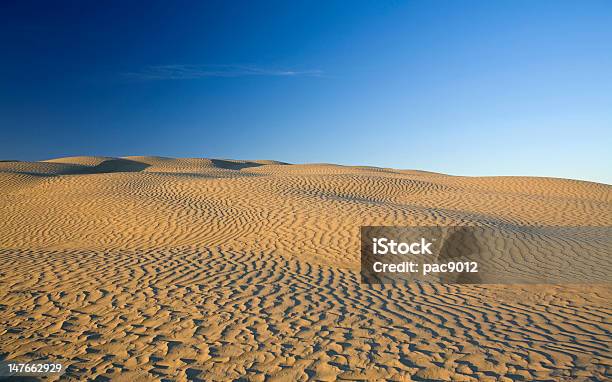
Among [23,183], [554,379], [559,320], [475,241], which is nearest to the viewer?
[554,379]

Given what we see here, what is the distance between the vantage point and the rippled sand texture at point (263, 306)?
15.8 feet

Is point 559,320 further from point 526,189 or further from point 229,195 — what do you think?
point 526,189

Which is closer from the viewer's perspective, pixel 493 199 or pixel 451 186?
pixel 493 199

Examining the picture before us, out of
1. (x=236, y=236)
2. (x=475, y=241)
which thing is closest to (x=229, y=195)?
(x=236, y=236)

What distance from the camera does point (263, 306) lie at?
6.73m

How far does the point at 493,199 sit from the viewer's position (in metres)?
18.5

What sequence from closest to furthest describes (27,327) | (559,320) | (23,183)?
(27,327) → (559,320) → (23,183)

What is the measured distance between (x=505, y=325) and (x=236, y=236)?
8.29 metres

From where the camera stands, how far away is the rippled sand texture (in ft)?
15.8

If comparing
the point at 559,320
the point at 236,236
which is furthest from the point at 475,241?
the point at 236,236

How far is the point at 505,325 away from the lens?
6.05m

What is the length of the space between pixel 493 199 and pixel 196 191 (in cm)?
1463

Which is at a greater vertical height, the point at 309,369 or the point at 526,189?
the point at 526,189

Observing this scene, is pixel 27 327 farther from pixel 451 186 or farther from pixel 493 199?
pixel 451 186
